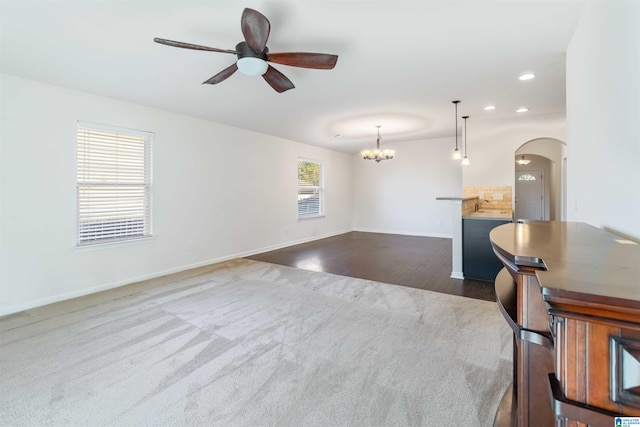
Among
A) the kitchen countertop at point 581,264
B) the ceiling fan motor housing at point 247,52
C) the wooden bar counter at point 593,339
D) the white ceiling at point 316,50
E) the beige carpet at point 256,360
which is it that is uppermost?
the white ceiling at point 316,50

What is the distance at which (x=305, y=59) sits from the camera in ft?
7.80

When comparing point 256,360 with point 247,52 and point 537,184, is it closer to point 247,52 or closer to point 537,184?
point 247,52

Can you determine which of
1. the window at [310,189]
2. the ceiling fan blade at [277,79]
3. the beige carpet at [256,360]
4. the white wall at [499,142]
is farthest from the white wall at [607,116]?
Result: the window at [310,189]

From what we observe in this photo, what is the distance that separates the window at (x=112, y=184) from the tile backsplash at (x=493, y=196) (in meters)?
5.49

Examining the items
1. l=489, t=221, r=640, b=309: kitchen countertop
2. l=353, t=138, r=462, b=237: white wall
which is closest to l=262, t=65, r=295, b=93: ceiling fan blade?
l=489, t=221, r=640, b=309: kitchen countertop

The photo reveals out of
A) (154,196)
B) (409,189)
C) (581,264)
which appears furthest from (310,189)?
(581,264)

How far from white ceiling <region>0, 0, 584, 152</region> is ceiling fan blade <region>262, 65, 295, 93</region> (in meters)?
0.28

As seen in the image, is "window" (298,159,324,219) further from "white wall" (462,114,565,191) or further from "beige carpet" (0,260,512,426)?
"beige carpet" (0,260,512,426)

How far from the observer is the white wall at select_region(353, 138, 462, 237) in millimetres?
8016

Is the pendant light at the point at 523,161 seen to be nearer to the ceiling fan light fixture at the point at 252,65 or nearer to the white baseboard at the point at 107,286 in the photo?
the white baseboard at the point at 107,286

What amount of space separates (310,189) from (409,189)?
2951mm

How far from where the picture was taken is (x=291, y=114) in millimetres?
4945

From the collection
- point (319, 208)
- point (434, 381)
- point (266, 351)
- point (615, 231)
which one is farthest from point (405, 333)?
point (319, 208)

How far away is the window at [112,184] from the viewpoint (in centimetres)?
379
